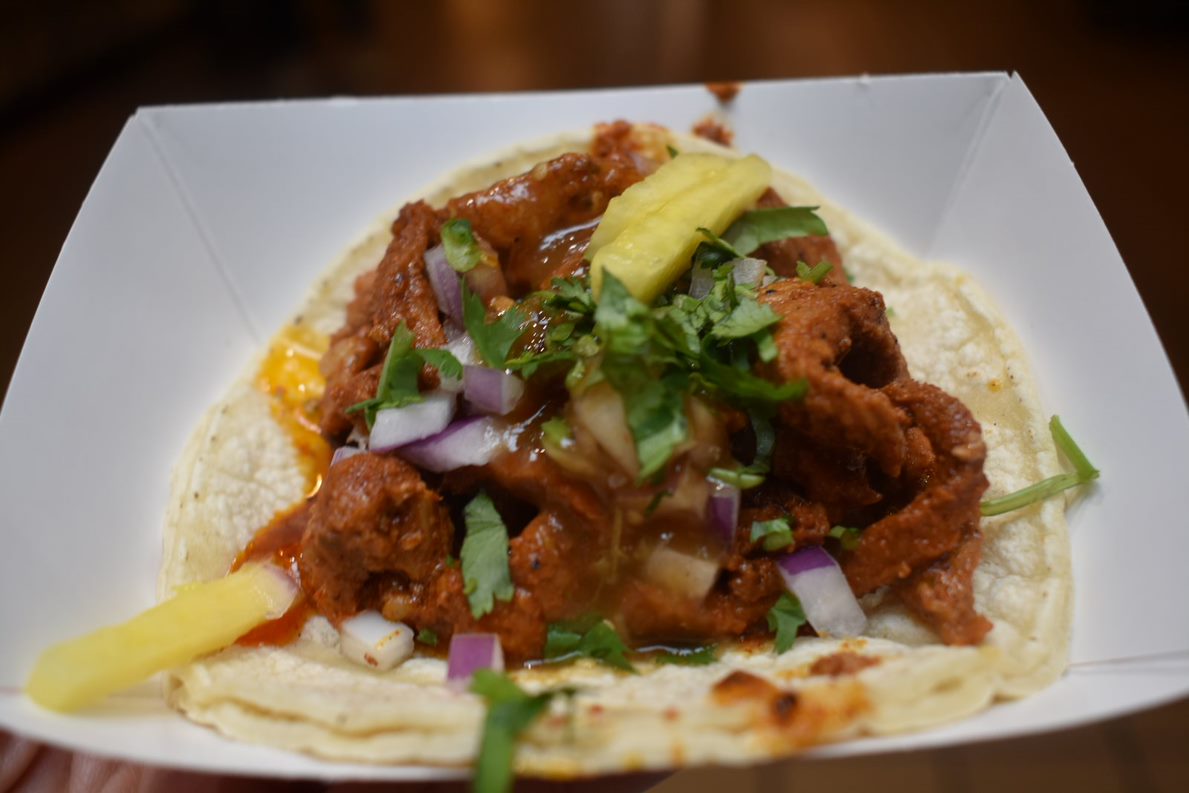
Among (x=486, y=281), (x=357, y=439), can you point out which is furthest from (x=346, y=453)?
(x=486, y=281)

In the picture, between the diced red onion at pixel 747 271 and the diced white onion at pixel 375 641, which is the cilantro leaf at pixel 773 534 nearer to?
the diced red onion at pixel 747 271

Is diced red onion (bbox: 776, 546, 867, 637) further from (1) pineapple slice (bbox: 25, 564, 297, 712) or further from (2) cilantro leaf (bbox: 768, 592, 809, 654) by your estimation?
(1) pineapple slice (bbox: 25, 564, 297, 712)

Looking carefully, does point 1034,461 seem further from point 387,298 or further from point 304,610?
point 304,610

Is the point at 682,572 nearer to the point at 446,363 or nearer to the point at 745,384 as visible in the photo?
the point at 745,384

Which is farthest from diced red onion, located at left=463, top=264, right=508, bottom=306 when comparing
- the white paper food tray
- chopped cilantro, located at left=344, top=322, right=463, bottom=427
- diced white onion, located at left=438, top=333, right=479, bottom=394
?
the white paper food tray

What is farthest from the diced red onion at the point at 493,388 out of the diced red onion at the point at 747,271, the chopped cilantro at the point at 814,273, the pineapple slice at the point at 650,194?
the chopped cilantro at the point at 814,273
